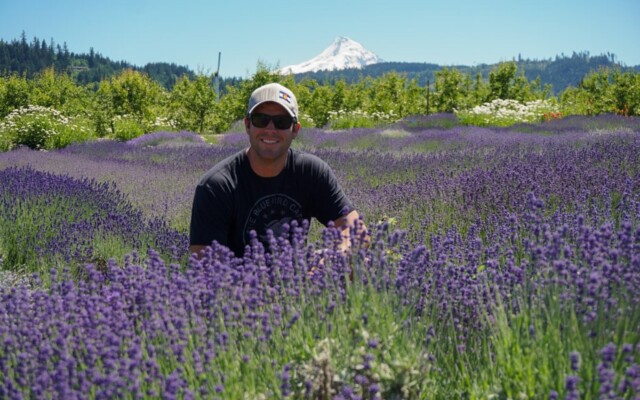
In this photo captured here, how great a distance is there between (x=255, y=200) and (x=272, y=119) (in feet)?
1.56

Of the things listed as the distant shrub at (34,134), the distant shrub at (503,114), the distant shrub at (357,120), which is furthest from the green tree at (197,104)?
the distant shrub at (503,114)

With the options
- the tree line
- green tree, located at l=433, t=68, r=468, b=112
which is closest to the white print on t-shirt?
the tree line

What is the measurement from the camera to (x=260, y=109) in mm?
2928

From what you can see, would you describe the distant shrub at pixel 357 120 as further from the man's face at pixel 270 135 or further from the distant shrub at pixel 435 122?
the man's face at pixel 270 135

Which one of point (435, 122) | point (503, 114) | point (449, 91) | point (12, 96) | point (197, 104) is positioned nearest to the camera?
point (435, 122)

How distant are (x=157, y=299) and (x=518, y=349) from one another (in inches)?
46.5

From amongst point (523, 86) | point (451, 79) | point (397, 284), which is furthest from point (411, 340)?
point (523, 86)

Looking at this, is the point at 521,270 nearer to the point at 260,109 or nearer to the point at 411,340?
the point at 411,340

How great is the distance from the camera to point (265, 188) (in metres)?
3.14

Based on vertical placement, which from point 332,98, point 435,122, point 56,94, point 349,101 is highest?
point 332,98

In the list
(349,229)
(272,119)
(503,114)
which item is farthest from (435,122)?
(349,229)

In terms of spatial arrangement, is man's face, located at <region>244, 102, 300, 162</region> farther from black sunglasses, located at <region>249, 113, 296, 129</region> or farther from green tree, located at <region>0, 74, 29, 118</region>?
green tree, located at <region>0, 74, 29, 118</region>

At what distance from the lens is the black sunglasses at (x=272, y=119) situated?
2.93m

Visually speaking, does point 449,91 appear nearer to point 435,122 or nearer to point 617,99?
Result: point 617,99
